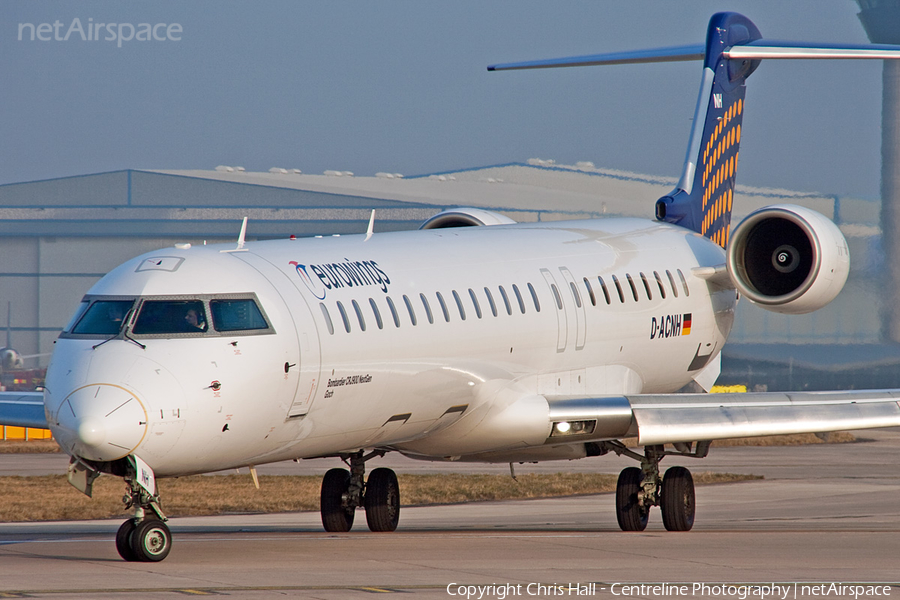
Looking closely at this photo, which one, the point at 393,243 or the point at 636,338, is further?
the point at 636,338

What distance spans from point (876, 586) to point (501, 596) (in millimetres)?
3380

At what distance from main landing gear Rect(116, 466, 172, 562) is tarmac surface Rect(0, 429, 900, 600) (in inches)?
6.0

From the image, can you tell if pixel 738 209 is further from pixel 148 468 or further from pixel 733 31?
pixel 148 468

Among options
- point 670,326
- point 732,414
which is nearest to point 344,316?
point 732,414

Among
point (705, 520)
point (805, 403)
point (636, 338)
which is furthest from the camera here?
point (705, 520)

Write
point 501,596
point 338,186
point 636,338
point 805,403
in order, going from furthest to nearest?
point 338,186 < point 636,338 < point 805,403 < point 501,596

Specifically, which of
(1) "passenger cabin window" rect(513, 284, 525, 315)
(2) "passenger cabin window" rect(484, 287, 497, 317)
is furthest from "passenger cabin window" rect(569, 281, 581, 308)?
(2) "passenger cabin window" rect(484, 287, 497, 317)

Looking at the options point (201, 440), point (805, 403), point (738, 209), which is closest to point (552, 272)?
point (805, 403)

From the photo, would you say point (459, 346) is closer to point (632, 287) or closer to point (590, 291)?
point (590, 291)

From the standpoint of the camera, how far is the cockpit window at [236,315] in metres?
13.4

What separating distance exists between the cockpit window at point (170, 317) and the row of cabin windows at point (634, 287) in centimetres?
725

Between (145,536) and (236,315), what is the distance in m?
2.33

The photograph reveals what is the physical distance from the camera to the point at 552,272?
62.5 ft

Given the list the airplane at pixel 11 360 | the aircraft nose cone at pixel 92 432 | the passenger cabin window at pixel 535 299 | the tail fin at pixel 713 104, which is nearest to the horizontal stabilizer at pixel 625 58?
the tail fin at pixel 713 104
